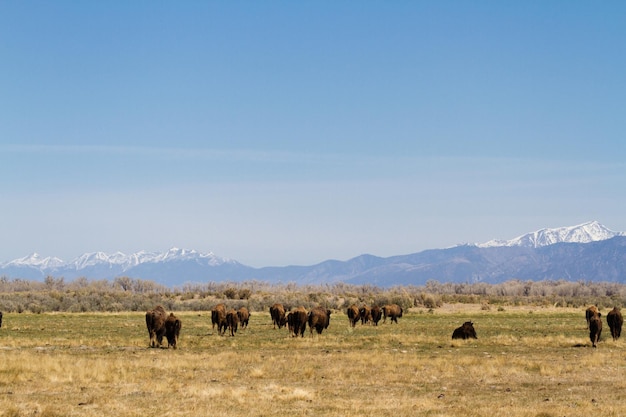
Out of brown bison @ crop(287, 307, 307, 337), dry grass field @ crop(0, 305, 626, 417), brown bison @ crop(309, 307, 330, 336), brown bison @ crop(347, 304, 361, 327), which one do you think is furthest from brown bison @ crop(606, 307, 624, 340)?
brown bison @ crop(347, 304, 361, 327)

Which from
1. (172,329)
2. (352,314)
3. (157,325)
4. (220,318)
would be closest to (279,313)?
(220,318)

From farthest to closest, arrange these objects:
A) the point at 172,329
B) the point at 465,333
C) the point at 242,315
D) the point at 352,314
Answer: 1. the point at 352,314
2. the point at 242,315
3. the point at 465,333
4. the point at 172,329

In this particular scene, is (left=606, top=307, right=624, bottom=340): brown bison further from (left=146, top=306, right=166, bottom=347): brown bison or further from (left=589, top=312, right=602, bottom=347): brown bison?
(left=146, top=306, right=166, bottom=347): brown bison

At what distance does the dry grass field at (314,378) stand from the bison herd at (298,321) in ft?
2.94

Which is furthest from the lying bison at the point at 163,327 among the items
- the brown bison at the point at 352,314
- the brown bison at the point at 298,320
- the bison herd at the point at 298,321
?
the brown bison at the point at 352,314

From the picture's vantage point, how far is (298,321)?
39750mm

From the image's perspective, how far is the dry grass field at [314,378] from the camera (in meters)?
17.1

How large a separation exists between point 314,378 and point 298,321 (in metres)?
17.4

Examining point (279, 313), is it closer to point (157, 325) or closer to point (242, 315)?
point (242, 315)

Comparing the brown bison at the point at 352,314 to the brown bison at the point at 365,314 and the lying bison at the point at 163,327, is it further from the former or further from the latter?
the lying bison at the point at 163,327

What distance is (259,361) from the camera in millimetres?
26500

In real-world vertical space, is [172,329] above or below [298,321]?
above

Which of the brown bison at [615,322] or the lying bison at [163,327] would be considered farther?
the brown bison at [615,322]

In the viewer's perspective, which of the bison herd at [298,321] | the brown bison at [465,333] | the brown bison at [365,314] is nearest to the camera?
the bison herd at [298,321]
